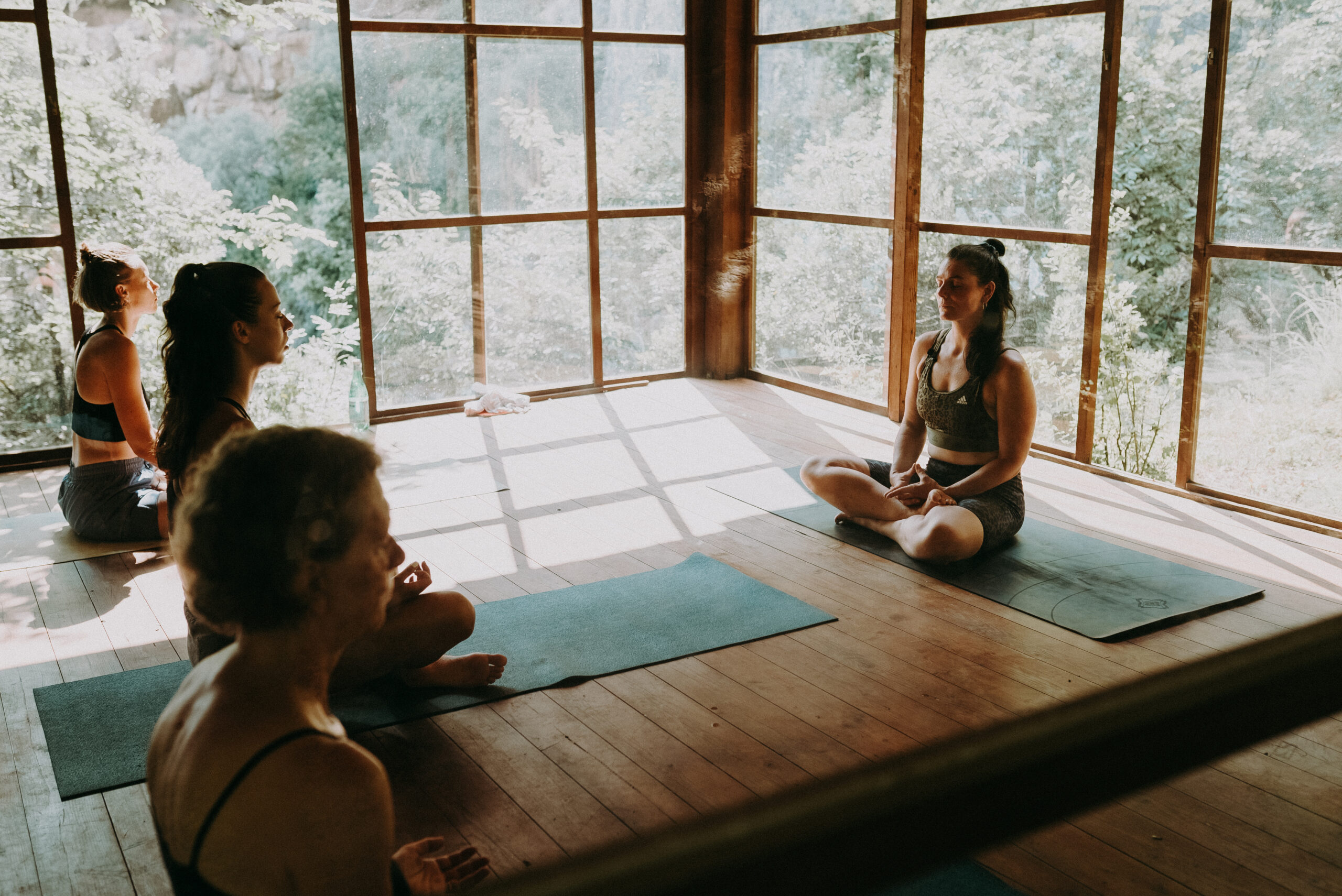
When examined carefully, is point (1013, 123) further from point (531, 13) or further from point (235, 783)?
point (235, 783)

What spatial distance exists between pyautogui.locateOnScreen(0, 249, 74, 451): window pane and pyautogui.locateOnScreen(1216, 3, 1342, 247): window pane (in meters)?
4.50

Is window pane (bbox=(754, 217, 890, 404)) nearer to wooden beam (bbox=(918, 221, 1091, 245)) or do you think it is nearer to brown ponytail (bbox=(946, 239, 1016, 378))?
wooden beam (bbox=(918, 221, 1091, 245))

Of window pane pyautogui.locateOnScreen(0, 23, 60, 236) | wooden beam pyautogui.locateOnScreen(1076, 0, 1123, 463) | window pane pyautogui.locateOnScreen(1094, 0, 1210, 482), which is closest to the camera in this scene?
window pane pyautogui.locateOnScreen(1094, 0, 1210, 482)

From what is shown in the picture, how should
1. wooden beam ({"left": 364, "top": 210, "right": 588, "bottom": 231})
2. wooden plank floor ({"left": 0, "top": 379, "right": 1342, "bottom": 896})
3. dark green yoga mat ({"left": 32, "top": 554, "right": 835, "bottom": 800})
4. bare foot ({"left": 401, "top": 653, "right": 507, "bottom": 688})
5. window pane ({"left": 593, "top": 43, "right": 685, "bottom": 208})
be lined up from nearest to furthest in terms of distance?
wooden plank floor ({"left": 0, "top": 379, "right": 1342, "bottom": 896})
dark green yoga mat ({"left": 32, "top": 554, "right": 835, "bottom": 800})
bare foot ({"left": 401, "top": 653, "right": 507, "bottom": 688})
wooden beam ({"left": 364, "top": 210, "right": 588, "bottom": 231})
window pane ({"left": 593, "top": 43, "right": 685, "bottom": 208})

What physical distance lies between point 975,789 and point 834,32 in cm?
550

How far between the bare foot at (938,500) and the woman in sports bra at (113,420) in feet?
7.36

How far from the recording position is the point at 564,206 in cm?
570

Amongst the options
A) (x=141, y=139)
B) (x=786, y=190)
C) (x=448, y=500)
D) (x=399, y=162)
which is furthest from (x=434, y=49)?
(x=448, y=500)

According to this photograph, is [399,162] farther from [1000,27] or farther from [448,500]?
[1000,27]

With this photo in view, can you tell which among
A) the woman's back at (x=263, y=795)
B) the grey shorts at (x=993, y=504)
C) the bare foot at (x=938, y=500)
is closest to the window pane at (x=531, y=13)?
the grey shorts at (x=993, y=504)

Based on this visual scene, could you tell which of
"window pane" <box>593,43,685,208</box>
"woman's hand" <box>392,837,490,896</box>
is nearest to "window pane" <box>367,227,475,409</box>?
"window pane" <box>593,43,685,208</box>

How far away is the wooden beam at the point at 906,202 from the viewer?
4.89m

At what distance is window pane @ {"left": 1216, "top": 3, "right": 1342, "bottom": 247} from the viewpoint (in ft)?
11.3

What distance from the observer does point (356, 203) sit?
5.20 m
